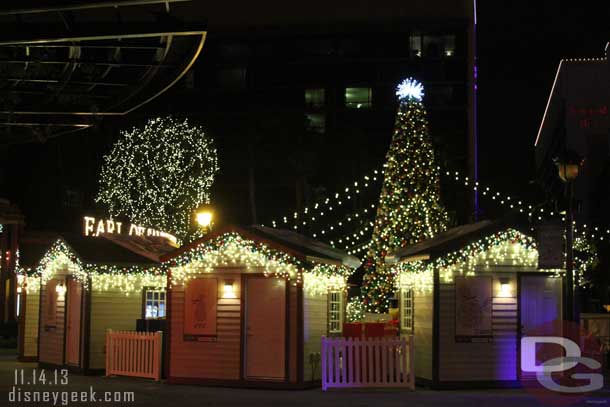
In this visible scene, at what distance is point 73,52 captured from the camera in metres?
14.6

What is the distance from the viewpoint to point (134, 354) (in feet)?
66.9

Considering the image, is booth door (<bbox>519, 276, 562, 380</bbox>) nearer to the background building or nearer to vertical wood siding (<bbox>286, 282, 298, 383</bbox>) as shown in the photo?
vertical wood siding (<bbox>286, 282, 298, 383</bbox>)

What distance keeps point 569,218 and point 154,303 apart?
993 cm

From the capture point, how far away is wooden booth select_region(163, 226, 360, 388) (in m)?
18.7

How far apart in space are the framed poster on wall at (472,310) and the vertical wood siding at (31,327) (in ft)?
40.7

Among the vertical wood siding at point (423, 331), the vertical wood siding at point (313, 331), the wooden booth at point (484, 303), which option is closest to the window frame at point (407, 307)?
the vertical wood siding at point (423, 331)

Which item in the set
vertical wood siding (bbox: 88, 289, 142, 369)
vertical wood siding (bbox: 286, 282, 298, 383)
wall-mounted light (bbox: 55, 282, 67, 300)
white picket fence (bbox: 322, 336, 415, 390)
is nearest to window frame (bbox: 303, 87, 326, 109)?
wall-mounted light (bbox: 55, 282, 67, 300)

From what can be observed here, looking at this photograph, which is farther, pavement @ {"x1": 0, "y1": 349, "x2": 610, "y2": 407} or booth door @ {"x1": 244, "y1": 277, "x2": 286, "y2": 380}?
booth door @ {"x1": 244, "y1": 277, "x2": 286, "y2": 380}

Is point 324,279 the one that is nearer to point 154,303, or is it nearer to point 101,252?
point 154,303

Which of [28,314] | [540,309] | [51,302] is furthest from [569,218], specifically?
[28,314]

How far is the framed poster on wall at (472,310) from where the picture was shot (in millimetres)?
18672

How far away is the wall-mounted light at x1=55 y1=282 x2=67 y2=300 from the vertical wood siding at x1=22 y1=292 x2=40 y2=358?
2.91m

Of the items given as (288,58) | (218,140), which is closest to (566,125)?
(288,58)

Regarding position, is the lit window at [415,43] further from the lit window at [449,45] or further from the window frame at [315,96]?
the window frame at [315,96]
